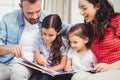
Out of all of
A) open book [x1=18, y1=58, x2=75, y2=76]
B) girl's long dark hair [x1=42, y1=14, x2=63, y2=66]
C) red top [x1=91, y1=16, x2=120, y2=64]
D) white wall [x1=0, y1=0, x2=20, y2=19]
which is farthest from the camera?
white wall [x1=0, y1=0, x2=20, y2=19]

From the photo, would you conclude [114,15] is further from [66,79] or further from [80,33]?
[66,79]

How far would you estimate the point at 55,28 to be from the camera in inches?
65.6

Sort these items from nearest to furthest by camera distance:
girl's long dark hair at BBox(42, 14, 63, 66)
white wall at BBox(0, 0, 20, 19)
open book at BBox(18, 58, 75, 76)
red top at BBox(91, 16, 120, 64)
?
open book at BBox(18, 58, 75, 76)
red top at BBox(91, 16, 120, 64)
girl's long dark hair at BBox(42, 14, 63, 66)
white wall at BBox(0, 0, 20, 19)

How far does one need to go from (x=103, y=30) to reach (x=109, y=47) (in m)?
0.12

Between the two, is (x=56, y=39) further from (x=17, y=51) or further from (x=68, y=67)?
(x=17, y=51)

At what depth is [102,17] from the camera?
1.64 metres

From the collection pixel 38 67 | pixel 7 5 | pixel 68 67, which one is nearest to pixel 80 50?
pixel 68 67

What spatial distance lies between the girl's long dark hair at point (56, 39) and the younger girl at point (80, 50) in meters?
0.08

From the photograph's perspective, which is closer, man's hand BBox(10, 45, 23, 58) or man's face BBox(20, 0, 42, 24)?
man's hand BBox(10, 45, 23, 58)

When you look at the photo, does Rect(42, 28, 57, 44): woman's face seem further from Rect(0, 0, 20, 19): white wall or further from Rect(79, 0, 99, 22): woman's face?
Rect(0, 0, 20, 19): white wall

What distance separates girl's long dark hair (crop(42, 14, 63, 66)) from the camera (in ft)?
5.41

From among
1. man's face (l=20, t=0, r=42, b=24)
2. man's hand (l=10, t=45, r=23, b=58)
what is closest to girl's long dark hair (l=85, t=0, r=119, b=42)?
man's face (l=20, t=0, r=42, b=24)

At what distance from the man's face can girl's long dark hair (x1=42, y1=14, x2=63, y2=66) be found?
9cm

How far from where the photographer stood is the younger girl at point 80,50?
5.38 feet
